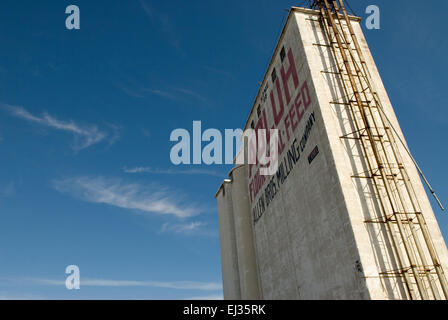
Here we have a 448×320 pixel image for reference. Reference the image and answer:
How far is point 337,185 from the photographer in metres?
17.6

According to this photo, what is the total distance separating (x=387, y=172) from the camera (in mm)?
17953

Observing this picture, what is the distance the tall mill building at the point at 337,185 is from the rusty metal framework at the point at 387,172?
0.06 metres

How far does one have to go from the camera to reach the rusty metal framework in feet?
49.9

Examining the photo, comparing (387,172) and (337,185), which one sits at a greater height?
(387,172)

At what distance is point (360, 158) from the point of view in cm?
1855

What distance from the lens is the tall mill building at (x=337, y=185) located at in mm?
15844

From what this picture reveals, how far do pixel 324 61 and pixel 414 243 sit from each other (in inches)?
492

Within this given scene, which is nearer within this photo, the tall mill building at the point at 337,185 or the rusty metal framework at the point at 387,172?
the rusty metal framework at the point at 387,172

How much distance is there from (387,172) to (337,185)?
2.99m

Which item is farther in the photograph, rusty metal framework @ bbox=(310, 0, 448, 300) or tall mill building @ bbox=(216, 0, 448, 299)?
tall mill building @ bbox=(216, 0, 448, 299)

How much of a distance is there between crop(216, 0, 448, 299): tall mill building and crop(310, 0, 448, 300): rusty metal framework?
0.06m

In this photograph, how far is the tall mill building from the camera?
15844mm
